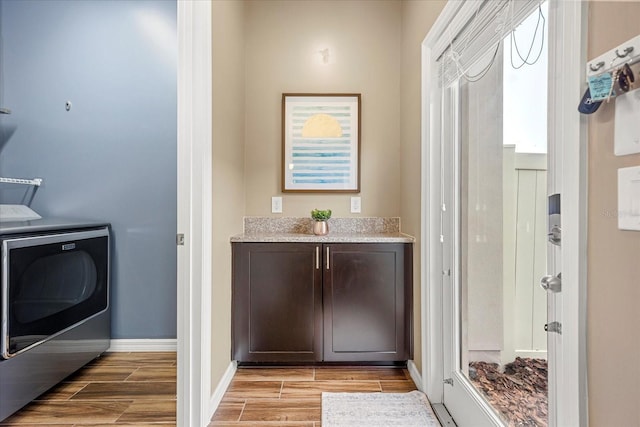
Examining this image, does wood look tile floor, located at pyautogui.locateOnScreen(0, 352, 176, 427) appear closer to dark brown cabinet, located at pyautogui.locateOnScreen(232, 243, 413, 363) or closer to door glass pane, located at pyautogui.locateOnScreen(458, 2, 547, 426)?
dark brown cabinet, located at pyautogui.locateOnScreen(232, 243, 413, 363)

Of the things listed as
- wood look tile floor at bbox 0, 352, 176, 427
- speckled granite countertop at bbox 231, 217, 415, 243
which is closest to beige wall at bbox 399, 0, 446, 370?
speckled granite countertop at bbox 231, 217, 415, 243

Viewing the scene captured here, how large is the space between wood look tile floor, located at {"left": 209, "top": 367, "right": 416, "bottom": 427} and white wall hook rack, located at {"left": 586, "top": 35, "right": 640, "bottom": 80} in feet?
5.87

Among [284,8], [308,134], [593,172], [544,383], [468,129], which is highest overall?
[284,8]

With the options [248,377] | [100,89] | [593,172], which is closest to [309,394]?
[248,377]

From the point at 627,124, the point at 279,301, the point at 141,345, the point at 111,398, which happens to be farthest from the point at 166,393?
the point at 627,124

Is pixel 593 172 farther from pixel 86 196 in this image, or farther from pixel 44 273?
pixel 86 196

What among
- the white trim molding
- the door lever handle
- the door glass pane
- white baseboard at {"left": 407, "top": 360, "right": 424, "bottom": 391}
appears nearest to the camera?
the white trim molding

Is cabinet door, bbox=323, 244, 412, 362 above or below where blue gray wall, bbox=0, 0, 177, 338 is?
below

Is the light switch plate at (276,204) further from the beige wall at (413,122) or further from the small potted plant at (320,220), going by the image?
the beige wall at (413,122)

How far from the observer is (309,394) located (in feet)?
6.35

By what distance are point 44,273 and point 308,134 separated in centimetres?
189

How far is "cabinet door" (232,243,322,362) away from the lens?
2189 mm

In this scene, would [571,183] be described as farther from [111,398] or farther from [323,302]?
[111,398]

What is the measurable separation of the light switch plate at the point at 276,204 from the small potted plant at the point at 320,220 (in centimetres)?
32
